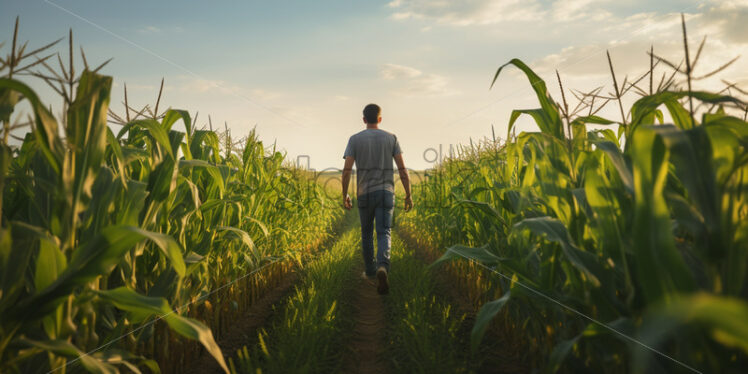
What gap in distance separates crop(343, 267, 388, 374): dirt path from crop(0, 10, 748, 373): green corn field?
5 centimetres

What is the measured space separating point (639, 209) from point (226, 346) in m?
2.71

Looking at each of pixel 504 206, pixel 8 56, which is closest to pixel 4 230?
pixel 8 56

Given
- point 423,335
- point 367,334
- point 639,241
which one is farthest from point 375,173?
point 639,241

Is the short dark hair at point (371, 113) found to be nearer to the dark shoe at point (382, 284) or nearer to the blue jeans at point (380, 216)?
the blue jeans at point (380, 216)

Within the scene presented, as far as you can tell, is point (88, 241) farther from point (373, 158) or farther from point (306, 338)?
point (373, 158)

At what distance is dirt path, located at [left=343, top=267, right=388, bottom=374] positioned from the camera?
8.05ft

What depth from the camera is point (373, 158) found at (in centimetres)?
413

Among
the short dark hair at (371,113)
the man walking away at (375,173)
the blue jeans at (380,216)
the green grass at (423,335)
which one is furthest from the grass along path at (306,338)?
the short dark hair at (371,113)

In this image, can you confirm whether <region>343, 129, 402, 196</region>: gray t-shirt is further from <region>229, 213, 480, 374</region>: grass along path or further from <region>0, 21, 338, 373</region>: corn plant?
<region>0, 21, 338, 373</region>: corn plant

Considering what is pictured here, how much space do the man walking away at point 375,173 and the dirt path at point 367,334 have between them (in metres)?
0.35

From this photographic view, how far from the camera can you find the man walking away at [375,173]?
4105 mm

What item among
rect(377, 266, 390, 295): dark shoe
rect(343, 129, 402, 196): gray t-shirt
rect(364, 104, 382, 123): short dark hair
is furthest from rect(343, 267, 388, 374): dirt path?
rect(364, 104, 382, 123): short dark hair

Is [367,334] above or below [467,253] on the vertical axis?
below

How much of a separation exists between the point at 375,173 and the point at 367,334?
1776mm
